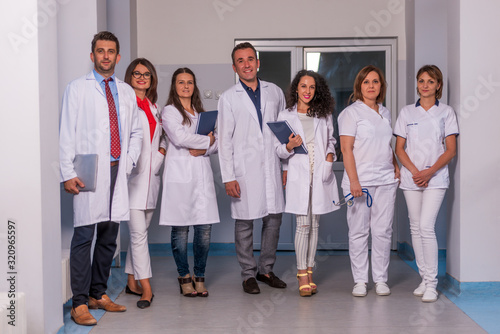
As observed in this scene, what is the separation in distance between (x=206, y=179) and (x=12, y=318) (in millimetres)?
1579

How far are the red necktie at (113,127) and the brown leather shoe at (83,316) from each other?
83 cm

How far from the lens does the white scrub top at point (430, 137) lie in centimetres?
368

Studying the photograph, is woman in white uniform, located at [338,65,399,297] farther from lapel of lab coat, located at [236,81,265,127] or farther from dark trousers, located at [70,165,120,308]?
dark trousers, located at [70,165,120,308]

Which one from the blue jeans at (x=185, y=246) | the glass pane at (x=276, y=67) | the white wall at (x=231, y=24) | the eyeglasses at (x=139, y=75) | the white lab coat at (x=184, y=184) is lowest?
the blue jeans at (x=185, y=246)

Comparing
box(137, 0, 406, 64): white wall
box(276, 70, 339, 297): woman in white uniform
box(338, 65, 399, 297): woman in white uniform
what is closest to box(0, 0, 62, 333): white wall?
box(276, 70, 339, 297): woman in white uniform

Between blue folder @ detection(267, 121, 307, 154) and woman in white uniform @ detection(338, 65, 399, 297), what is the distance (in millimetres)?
252

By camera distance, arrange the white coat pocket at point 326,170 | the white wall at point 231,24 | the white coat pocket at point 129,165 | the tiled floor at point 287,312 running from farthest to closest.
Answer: the white wall at point 231,24, the white coat pocket at point 326,170, the white coat pocket at point 129,165, the tiled floor at point 287,312

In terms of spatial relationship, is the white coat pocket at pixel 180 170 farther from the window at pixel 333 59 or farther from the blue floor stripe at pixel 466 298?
the window at pixel 333 59

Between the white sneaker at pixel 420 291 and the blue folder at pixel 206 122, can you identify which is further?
the white sneaker at pixel 420 291

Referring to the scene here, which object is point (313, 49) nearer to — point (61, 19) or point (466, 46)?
point (466, 46)

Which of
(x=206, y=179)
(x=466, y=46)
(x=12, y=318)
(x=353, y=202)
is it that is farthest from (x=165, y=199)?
(x=466, y=46)

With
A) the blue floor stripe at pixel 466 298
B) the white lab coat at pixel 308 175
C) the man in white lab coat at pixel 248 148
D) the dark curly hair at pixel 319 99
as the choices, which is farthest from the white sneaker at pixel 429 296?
the dark curly hair at pixel 319 99

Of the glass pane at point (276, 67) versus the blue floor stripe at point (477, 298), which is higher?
the glass pane at point (276, 67)

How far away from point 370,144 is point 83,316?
1.94 meters
